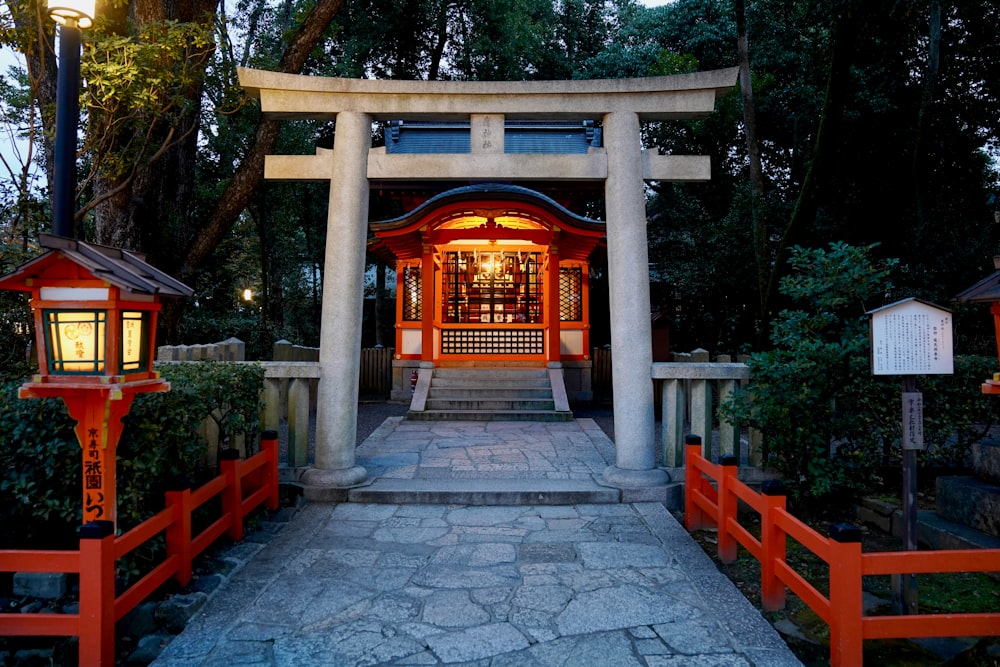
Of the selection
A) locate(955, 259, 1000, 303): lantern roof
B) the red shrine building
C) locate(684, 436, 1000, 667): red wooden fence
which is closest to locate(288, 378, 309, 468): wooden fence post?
locate(684, 436, 1000, 667): red wooden fence

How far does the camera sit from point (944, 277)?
11203mm

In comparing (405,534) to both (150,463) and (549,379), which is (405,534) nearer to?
(150,463)

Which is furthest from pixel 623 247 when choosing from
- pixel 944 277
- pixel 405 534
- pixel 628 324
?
pixel 944 277

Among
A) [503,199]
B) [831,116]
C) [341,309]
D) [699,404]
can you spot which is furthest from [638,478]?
[503,199]

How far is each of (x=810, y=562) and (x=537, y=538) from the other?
6.93ft

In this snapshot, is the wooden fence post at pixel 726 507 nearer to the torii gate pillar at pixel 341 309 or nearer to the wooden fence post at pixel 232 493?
the torii gate pillar at pixel 341 309

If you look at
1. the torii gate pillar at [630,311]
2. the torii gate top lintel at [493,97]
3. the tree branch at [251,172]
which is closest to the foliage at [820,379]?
the torii gate pillar at [630,311]

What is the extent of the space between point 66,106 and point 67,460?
8.33 feet

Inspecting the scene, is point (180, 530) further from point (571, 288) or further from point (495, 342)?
point (571, 288)

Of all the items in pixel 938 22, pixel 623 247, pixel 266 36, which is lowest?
pixel 623 247

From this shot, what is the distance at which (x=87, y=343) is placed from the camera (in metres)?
3.25

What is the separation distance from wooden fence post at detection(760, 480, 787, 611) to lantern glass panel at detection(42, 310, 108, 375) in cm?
395

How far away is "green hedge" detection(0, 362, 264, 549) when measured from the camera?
3479 mm

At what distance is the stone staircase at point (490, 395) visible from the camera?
1111 centimetres
